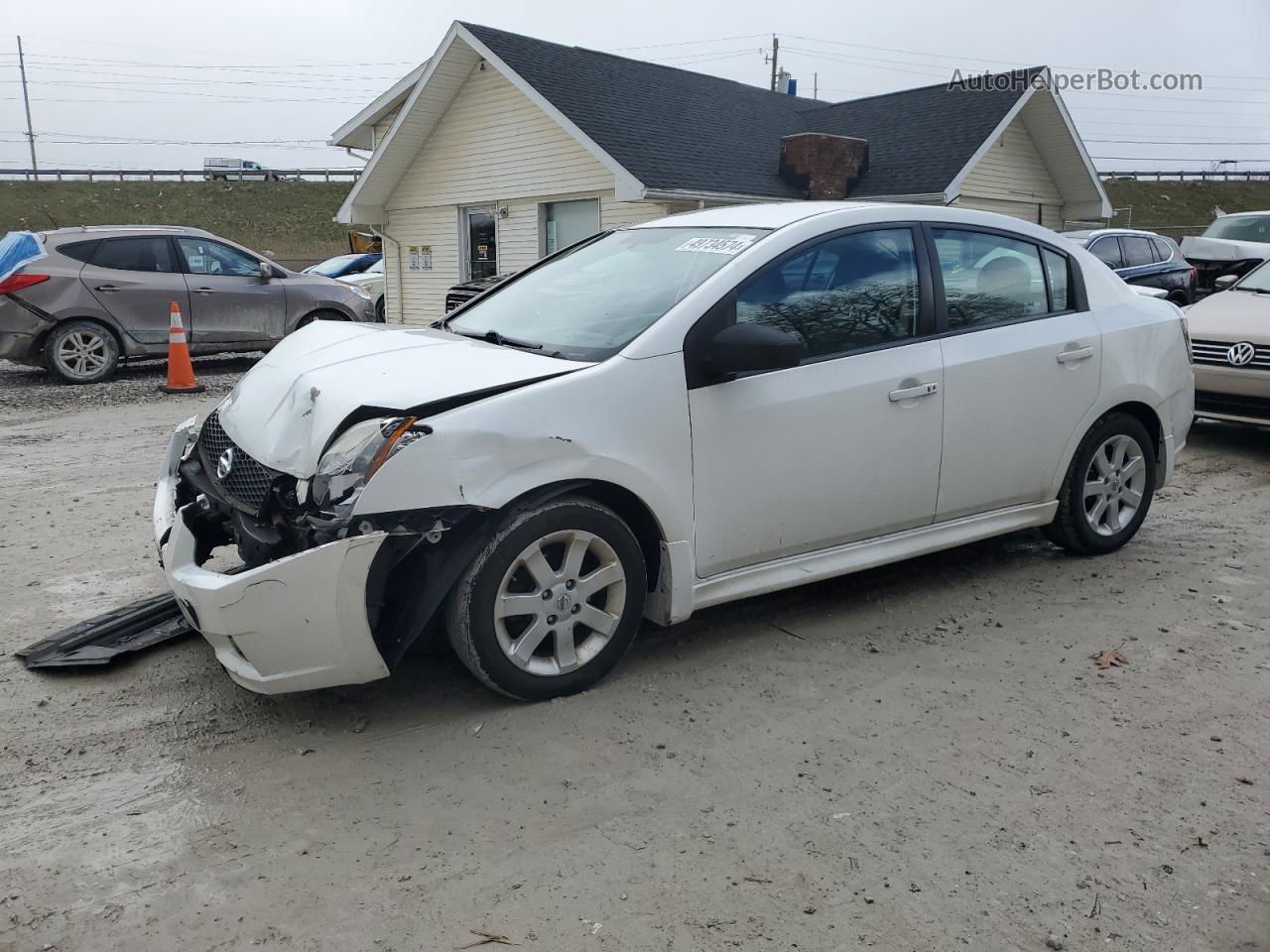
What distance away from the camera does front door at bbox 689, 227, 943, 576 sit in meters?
3.96

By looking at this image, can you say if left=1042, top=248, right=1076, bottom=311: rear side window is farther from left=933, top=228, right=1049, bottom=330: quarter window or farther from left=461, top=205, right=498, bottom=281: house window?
left=461, top=205, right=498, bottom=281: house window

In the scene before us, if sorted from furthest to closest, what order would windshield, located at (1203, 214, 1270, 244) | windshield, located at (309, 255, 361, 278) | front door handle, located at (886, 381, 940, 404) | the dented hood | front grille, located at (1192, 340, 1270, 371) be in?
windshield, located at (309, 255, 361, 278)
windshield, located at (1203, 214, 1270, 244)
front grille, located at (1192, 340, 1270, 371)
front door handle, located at (886, 381, 940, 404)
the dented hood

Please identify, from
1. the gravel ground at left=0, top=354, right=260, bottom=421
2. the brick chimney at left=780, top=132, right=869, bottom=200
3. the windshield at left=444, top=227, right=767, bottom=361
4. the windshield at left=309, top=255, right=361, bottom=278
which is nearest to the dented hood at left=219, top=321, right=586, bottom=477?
the windshield at left=444, top=227, right=767, bottom=361

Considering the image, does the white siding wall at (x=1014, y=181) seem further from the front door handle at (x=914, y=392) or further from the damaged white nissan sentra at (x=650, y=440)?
the front door handle at (x=914, y=392)

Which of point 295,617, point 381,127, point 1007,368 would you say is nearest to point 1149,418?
point 1007,368

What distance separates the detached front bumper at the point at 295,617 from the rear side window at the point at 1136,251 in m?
13.8

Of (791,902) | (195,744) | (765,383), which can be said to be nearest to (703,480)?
(765,383)

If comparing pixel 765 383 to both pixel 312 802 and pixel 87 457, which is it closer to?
pixel 312 802

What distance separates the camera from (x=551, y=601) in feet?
11.9

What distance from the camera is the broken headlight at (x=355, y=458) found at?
3277 mm

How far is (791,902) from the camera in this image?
2658 mm

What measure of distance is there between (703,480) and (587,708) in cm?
92

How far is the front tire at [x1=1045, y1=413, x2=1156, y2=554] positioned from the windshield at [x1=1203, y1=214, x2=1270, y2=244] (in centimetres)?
1550

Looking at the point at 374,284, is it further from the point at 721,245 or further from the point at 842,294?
the point at 842,294
